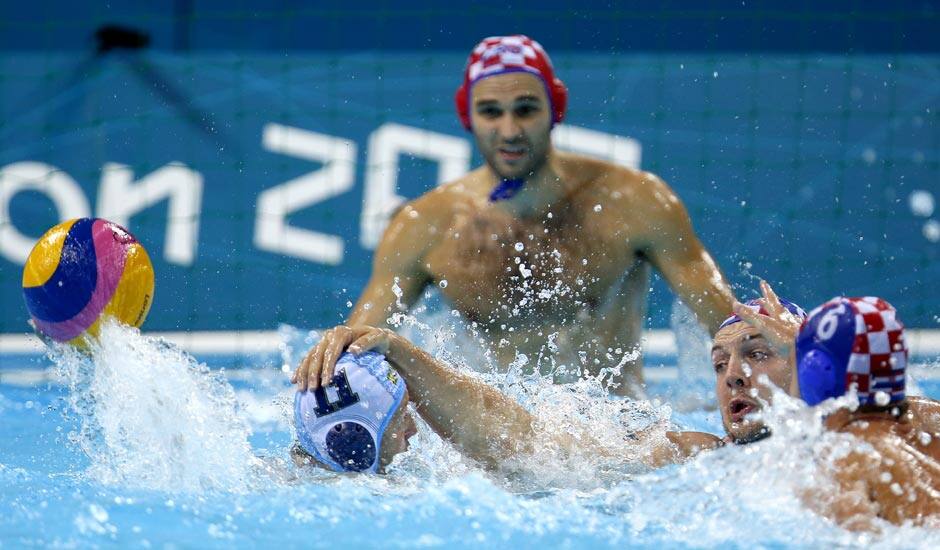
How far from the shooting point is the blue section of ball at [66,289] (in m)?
3.47

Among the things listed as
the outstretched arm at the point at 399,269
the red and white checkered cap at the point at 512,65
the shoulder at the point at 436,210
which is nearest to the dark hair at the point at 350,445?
the outstretched arm at the point at 399,269

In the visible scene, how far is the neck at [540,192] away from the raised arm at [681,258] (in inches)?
10.4

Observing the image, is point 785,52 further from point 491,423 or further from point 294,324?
point 491,423

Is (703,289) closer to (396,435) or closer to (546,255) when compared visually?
(546,255)

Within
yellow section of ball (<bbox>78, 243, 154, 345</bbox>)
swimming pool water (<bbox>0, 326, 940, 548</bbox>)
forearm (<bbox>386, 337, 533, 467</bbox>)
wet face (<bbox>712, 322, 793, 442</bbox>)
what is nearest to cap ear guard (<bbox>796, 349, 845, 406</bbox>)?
swimming pool water (<bbox>0, 326, 940, 548</bbox>)

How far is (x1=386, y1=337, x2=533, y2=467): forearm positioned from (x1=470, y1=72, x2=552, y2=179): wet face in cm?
100

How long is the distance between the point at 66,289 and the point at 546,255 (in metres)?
1.46

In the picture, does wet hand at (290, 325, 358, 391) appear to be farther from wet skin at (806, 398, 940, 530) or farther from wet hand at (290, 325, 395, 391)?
wet skin at (806, 398, 940, 530)

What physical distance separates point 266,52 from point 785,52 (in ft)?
8.29

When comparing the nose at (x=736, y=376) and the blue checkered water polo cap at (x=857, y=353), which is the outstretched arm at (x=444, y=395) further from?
the blue checkered water polo cap at (x=857, y=353)

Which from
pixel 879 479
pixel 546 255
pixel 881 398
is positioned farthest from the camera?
pixel 546 255

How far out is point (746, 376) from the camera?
3293 mm

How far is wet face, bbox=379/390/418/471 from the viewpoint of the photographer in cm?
317

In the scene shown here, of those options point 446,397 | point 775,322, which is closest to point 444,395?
point 446,397
